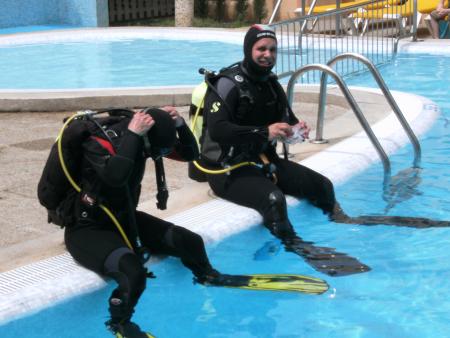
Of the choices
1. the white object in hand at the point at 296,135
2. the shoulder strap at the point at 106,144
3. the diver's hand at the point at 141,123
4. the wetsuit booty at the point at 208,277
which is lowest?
the wetsuit booty at the point at 208,277

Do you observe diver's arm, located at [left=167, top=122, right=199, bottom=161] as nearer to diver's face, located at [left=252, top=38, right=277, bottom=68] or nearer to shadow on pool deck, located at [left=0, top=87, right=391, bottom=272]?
shadow on pool deck, located at [left=0, top=87, right=391, bottom=272]

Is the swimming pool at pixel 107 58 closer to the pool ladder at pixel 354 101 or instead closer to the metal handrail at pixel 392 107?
the metal handrail at pixel 392 107

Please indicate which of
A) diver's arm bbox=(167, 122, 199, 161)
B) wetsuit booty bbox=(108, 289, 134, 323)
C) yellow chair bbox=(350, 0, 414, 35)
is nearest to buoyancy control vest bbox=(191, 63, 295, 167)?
diver's arm bbox=(167, 122, 199, 161)

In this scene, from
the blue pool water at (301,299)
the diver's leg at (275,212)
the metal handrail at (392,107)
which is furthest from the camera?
the metal handrail at (392,107)

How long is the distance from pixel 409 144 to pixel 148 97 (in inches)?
124

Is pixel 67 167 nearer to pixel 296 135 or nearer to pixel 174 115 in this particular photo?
pixel 174 115

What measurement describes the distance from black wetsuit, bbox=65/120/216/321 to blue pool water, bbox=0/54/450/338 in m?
0.17

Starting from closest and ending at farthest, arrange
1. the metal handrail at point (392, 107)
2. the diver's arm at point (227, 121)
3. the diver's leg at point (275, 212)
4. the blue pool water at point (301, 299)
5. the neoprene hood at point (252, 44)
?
the blue pool water at point (301, 299) → the diver's leg at point (275, 212) → the diver's arm at point (227, 121) → the neoprene hood at point (252, 44) → the metal handrail at point (392, 107)

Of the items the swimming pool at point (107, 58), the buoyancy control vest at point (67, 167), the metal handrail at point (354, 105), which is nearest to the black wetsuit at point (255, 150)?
the metal handrail at point (354, 105)

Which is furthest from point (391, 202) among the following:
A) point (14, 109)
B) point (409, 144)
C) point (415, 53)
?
point (415, 53)

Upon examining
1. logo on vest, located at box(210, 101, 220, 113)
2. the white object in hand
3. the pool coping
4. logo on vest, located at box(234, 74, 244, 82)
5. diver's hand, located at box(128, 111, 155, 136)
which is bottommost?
the pool coping

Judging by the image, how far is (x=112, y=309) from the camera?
386cm

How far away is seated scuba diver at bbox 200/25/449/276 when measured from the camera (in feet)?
16.2

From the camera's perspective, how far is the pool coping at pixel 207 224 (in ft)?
12.5
